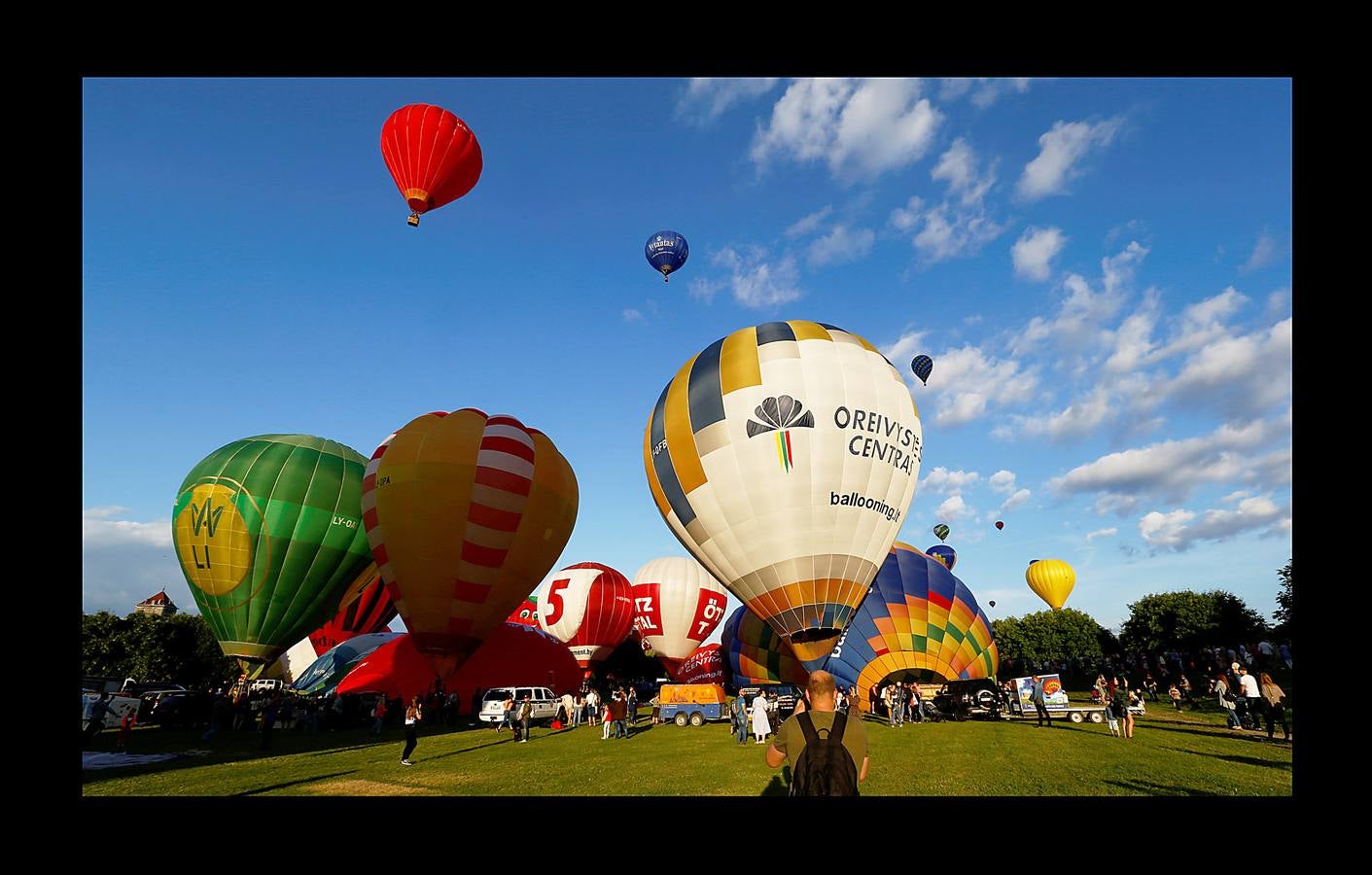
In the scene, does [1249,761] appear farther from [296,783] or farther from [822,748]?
[296,783]

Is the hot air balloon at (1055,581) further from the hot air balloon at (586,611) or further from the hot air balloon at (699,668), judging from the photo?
the hot air balloon at (586,611)

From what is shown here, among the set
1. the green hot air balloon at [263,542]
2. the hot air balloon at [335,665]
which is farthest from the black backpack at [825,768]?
the hot air balloon at [335,665]

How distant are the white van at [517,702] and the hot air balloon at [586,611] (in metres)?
12.1

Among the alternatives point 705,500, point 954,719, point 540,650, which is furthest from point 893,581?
point 540,650

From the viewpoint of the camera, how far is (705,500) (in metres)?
18.8

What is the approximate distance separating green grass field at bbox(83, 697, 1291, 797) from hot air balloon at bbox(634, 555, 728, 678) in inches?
921

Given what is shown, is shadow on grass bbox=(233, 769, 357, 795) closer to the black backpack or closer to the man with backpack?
the man with backpack

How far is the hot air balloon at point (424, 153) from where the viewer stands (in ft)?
64.1

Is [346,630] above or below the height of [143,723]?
above

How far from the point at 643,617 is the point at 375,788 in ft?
107

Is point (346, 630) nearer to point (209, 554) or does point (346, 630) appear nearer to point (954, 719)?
point (209, 554)

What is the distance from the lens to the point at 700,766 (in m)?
13.2

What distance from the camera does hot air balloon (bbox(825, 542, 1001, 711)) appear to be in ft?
75.8
